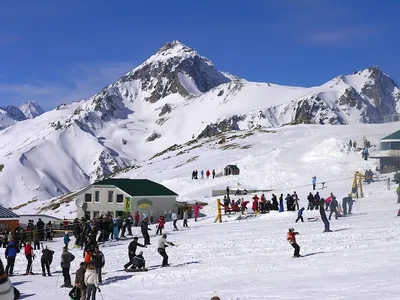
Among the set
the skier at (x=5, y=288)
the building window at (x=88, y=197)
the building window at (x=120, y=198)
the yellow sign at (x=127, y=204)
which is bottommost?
the skier at (x=5, y=288)

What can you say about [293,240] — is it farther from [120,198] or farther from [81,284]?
[120,198]

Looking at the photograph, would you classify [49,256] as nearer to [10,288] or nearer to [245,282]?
[245,282]

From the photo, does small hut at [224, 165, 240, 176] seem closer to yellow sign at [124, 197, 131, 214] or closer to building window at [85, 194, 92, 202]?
building window at [85, 194, 92, 202]

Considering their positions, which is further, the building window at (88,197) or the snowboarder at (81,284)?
the building window at (88,197)

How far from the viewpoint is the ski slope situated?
14758mm

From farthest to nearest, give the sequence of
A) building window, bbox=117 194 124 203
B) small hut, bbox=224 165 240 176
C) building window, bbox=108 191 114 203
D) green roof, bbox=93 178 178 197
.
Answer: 1. small hut, bbox=224 165 240 176
2. building window, bbox=108 191 114 203
3. building window, bbox=117 194 124 203
4. green roof, bbox=93 178 178 197

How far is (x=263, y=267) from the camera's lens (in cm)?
1870

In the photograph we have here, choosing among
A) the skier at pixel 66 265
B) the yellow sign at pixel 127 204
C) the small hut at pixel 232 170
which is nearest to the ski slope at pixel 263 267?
the skier at pixel 66 265

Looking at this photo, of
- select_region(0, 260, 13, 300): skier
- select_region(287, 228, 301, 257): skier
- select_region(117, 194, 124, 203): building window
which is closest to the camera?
select_region(0, 260, 13, 300): skier

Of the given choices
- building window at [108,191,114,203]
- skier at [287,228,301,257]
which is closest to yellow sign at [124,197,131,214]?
building window at [108,191,114,203]

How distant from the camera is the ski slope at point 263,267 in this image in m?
14.8

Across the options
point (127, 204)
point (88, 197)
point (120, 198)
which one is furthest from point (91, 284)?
point (88, 197)

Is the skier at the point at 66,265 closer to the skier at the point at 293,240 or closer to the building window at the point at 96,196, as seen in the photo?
the skier at the point at 293,240

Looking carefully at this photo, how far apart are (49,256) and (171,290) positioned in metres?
6.37
